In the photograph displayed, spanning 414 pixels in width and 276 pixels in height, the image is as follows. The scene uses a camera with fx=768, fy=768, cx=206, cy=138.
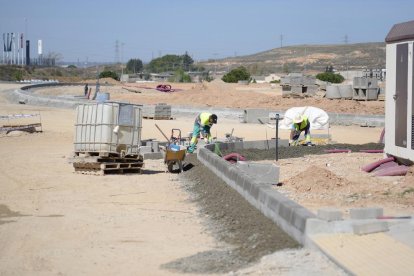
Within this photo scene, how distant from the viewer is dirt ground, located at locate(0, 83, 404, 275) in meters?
9.05

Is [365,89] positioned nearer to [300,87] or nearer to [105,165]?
[300,87]

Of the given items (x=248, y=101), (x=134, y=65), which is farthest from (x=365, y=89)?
(x=134, y=65)

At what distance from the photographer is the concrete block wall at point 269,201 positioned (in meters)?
9.28

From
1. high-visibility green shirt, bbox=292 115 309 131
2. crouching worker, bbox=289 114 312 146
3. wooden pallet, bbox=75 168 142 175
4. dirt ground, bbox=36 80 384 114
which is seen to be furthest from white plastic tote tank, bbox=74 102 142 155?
dirt ground, bbox=36 80 384 114

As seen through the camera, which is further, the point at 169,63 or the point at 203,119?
the point at 169,63

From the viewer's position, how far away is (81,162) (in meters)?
18.6

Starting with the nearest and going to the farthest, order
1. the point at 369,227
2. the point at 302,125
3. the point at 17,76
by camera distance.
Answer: the point at 369,227, the point at 302,125, the point at 17,76

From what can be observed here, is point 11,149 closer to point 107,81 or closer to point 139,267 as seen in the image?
point 139,267

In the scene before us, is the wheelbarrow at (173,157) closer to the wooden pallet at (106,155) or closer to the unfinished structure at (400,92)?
the wooden pallet at (106,155)

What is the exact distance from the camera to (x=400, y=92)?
52.2ft

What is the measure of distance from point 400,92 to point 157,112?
25.3 metres

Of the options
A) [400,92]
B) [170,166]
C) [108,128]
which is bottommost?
[170,166]

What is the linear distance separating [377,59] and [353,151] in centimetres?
14377

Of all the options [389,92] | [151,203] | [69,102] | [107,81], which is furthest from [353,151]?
[107,81]
